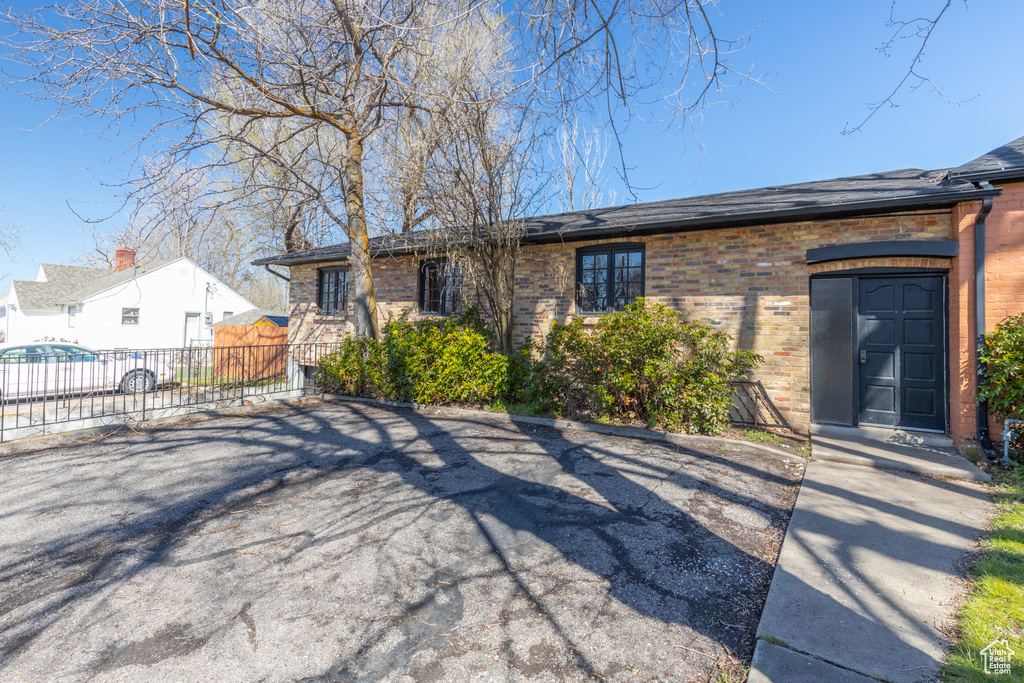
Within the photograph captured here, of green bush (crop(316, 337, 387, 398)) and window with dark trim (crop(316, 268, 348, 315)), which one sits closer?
green bush (crop(316, 337, 387, 398))

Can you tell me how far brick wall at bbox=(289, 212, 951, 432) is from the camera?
6.42m

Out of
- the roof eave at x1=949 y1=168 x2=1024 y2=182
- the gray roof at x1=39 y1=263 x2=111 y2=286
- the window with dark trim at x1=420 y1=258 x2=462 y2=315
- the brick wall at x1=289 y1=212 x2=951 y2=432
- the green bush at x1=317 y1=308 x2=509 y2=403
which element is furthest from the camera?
the gray roof at x1=39 y1=263 x2=111 y2=286

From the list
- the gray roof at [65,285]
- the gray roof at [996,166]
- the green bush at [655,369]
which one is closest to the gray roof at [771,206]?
the gray roof at [996,166]

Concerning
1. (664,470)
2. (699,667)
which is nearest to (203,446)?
(664,470)

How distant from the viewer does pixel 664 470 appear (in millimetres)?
4953

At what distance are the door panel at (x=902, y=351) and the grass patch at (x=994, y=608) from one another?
2794 millimetres

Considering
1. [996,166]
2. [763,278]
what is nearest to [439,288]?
[763,278]

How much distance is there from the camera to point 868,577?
2873 millimetres

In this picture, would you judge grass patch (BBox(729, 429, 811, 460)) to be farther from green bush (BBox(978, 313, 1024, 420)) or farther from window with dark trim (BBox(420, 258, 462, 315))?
window with dark trim (BBox(420, 258, 462, 315))

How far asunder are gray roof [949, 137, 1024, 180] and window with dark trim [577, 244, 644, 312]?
425cm

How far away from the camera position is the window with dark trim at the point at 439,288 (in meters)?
9.93

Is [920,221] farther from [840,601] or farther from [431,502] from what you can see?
[431,502]

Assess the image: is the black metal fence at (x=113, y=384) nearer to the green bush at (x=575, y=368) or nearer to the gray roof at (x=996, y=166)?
the green bush at (x=575, y=368)

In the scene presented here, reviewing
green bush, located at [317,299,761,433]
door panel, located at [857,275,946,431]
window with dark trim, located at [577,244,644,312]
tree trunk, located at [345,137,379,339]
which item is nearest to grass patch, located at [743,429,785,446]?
green bush, located at [317,299,761,433]
